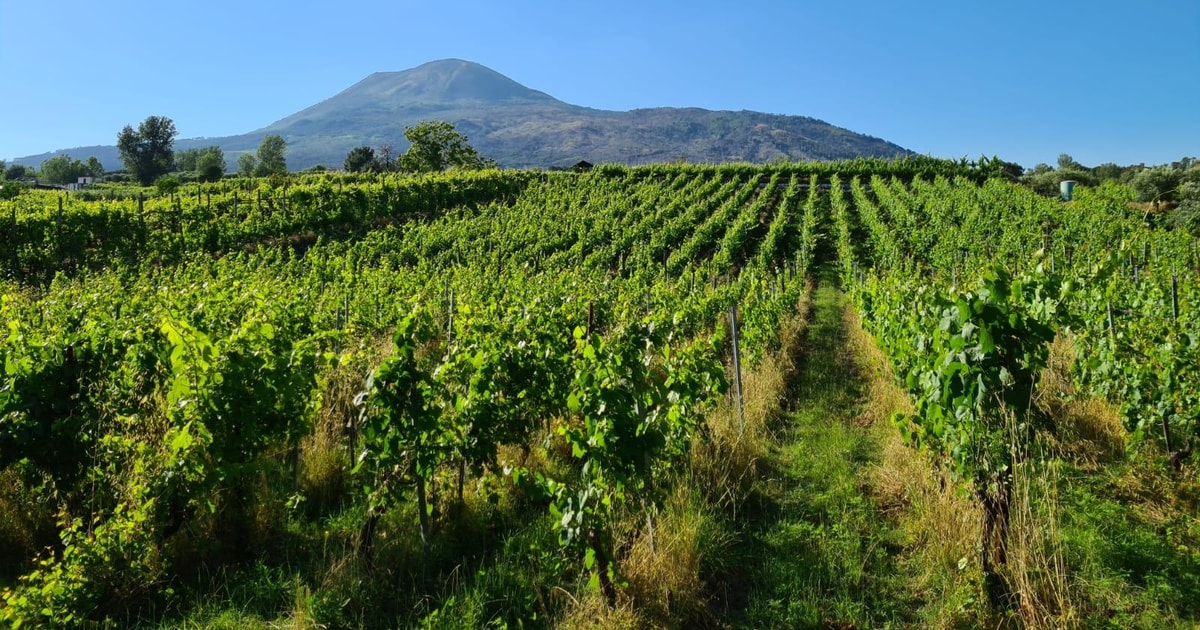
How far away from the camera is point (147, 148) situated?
75.1 m

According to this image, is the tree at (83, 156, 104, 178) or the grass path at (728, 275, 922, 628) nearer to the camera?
the grass path at (728, 275, 922, 628)

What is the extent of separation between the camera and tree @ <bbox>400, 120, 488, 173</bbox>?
63250 mm

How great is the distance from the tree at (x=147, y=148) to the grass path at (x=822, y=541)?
82823 millimetres

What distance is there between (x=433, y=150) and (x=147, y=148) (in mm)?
36924

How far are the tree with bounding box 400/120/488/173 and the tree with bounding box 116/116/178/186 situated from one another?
3031 cm

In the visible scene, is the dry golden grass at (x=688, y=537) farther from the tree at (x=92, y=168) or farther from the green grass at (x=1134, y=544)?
the tree at (x=92, y=168)

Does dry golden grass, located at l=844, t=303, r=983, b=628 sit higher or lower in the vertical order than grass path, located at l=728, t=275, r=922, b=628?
higher

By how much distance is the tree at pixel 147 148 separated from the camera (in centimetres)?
7256

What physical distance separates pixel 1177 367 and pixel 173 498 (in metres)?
7.03

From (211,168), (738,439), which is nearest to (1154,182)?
(738,439)

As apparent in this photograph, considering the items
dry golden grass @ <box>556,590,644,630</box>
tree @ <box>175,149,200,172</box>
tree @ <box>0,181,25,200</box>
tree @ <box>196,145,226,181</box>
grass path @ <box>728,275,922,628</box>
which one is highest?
tree @ <box>175,149,200,172</box>

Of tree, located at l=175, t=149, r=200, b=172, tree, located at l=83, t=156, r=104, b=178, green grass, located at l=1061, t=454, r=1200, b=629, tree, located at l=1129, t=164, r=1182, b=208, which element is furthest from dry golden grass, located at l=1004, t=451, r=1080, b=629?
tree, located at l=83, t=156, r=104, b=178

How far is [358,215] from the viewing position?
2717cm

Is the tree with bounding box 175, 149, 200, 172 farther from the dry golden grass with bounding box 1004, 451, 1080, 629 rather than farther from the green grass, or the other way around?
the dry golden grass with bounding box 1004, 451, 1080, 629
